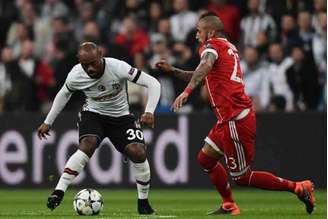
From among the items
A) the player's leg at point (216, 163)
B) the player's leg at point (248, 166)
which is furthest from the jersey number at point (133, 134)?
the player's leg at point (248, 166)

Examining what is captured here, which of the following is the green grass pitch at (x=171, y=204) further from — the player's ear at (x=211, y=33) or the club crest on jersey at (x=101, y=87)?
the player's ear at (x=211, y=33)

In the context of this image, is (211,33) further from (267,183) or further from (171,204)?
(171,204)

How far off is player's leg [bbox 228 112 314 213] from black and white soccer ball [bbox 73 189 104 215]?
157cm

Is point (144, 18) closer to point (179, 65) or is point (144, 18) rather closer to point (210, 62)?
point (179, 65)

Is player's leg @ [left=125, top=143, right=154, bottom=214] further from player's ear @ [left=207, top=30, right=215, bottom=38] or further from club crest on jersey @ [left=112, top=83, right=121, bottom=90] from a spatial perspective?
player's ear @ [left=207, top=30, right=215, bottom=38]

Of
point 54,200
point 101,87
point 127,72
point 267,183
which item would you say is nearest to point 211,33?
point 127,72

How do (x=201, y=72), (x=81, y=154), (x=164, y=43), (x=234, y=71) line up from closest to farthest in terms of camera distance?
(x=201, y=72), (x=234, y=71), (x=81, y=154), (x=164, y=43)

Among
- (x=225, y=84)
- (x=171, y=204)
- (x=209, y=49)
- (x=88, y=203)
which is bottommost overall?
(x=171, y=204)

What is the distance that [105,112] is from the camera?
497 inches

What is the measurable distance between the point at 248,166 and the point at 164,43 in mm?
7998

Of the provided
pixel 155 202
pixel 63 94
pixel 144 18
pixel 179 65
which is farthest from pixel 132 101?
pixel 63 94

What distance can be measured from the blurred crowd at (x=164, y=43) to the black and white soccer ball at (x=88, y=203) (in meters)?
7.12

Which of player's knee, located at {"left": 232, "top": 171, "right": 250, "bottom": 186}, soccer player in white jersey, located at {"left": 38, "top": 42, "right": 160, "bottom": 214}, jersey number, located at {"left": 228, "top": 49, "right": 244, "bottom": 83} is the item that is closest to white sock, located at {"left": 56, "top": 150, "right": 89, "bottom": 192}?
soccer player in white jersey, located at {"left": 38, "top": 42, "right": 160, "bottom": 214}

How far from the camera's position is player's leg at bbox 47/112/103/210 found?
1205 cm
